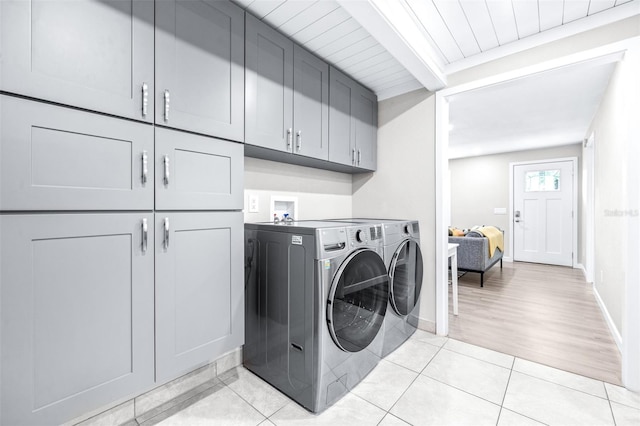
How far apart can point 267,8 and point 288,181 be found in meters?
1.17

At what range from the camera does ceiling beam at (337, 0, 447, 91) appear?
58.7 inches

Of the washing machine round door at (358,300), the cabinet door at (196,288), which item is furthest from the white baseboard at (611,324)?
the cabinet door at (196,288)

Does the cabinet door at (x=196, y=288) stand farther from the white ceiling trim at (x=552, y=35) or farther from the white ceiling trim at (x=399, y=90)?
the white ceiling trim at (x=552, y=35)

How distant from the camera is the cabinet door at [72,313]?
0.98m

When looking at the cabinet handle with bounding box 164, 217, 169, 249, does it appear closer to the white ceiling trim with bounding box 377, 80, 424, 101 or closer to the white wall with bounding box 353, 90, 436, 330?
the white wall with bounding box 353, 90, 436, 330

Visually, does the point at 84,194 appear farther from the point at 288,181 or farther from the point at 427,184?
the point at 427,184

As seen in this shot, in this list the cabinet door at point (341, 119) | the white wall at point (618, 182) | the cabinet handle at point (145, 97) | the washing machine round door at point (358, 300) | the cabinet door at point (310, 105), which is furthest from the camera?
the cabinet door at point (341, 119)

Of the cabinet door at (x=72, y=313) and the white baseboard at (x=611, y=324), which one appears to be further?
the white baseboard at (x=611, y=324)

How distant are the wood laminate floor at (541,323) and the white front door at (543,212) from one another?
1194mm

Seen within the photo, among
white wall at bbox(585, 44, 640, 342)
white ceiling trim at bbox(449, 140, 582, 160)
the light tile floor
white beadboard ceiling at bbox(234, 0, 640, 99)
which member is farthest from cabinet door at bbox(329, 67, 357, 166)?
white ceiling trim at bbox(449, 140, 582, 160)

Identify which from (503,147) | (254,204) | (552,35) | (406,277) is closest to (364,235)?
(406,277)

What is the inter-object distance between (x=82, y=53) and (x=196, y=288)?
1.08 metres

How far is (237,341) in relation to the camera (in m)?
1.64

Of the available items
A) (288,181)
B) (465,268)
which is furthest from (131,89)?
(465,268)
